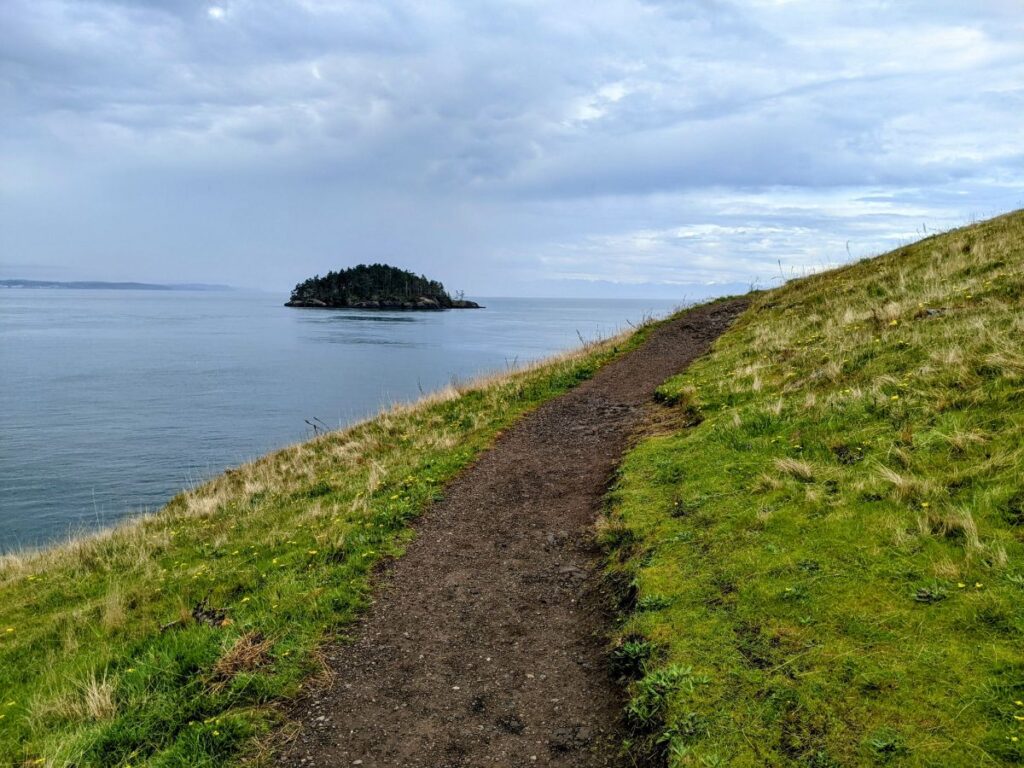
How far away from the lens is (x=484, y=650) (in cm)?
628

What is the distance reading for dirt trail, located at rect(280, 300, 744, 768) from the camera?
4.99m

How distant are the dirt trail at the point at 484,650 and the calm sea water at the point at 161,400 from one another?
1403 centimetres

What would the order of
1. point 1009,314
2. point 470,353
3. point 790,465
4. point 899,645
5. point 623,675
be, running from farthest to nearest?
point 470,353
point 1009,314
point 790,465
point 623,675
point 899,645

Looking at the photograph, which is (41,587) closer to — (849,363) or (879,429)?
(879,429)

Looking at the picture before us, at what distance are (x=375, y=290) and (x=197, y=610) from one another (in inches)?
6320

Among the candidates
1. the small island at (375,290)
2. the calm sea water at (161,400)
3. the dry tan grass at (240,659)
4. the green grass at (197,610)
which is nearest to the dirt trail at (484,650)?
the green grass at (197,610)

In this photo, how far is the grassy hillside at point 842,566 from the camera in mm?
4180

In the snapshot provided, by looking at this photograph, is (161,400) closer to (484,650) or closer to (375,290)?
(484,650)

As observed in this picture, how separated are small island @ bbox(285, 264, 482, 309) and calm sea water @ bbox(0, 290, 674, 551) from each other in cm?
8264

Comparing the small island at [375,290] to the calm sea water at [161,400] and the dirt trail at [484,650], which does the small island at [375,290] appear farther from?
the dirt trail at [484,650]

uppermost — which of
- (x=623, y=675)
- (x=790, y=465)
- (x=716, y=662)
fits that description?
(x=790, y=465)

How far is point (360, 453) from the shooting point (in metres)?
17.6

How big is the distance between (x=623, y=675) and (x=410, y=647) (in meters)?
2.28

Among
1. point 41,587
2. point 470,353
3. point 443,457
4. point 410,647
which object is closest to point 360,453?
point 443,457
